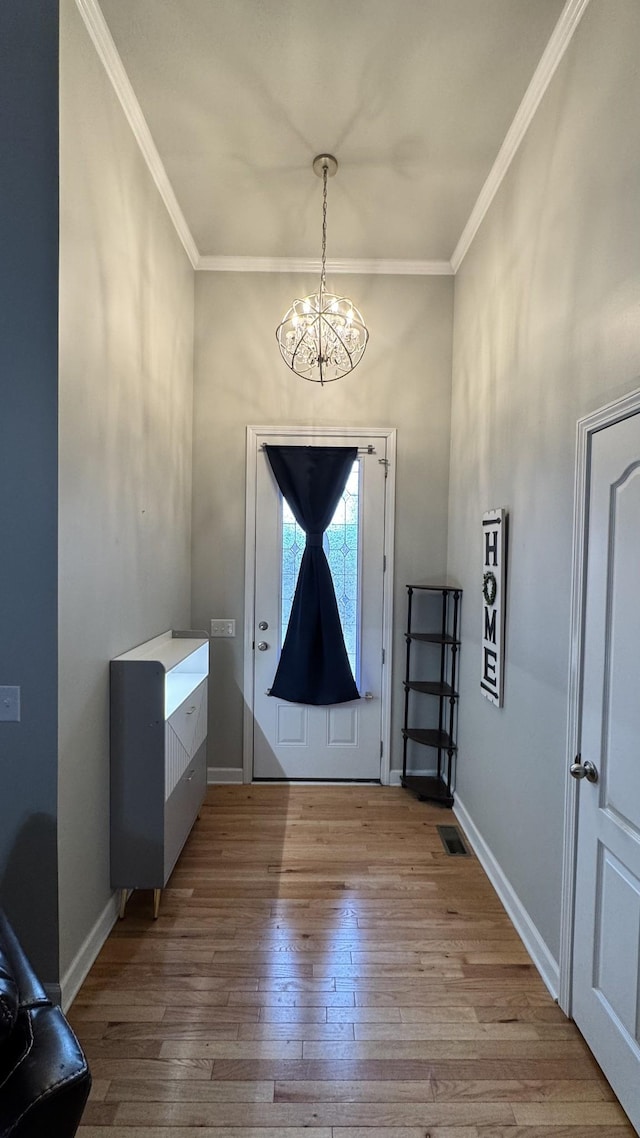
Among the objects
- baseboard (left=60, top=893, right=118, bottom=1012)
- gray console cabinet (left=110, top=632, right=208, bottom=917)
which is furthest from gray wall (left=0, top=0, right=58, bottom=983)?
gray console cabinet (left=110, top=632, right=208, bottom=917)

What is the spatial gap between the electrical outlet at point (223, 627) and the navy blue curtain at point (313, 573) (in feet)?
1.26

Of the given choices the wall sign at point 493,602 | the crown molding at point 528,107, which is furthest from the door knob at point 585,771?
the crown molding at point 528,107

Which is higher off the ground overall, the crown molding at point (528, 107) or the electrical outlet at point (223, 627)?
the crown molding at point (528, 107)

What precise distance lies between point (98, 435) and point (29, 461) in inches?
14.3

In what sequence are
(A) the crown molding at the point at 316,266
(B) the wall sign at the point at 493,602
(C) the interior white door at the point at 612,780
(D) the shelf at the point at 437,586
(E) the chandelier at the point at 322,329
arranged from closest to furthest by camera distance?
(C) the interior white door at the point at 612,780, (B) the wall sign at the point at 493,602, (E) the chandelier at the point at 322,329, (D) the shelf at the point at 437,586, (A) the crown molding at the point at 316,266

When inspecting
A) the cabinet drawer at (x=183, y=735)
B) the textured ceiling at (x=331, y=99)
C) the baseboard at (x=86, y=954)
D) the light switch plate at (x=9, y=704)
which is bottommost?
the baseboard at (x=86, y=954)

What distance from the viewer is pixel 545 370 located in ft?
6.56

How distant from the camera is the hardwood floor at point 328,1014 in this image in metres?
1.44

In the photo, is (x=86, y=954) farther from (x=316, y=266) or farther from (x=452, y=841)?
(x=316, y=266)

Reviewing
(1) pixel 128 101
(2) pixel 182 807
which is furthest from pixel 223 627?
(1) pixel 128 101

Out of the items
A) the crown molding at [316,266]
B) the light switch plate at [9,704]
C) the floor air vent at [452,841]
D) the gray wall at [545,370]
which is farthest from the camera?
the crown molding at [316,266]

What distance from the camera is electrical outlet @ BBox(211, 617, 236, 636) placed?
3398mm

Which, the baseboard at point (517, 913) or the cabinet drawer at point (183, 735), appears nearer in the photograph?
the baseboard at point (517, 913)

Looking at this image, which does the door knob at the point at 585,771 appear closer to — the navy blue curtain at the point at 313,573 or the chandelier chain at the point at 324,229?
the navy blue curtain at the point at 313,573
